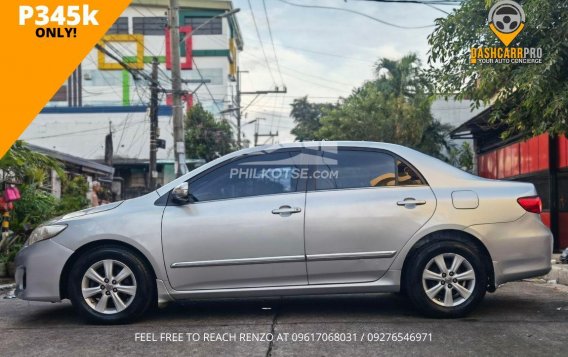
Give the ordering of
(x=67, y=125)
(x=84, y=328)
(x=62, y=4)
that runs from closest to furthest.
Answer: (x=84, y=328) → (x=62, y=4) → (x=67, y=125)

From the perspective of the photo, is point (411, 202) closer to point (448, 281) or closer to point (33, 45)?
point (448, 281)

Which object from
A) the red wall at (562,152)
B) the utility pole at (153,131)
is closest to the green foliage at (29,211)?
the utility pole at (153,131)

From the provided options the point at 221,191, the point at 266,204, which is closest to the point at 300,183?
the point at 266,204

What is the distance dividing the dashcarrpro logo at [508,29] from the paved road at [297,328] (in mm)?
3309

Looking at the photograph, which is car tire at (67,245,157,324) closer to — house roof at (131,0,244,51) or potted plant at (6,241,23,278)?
potted plant at (6,241,23,278)

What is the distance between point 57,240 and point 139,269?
772 mm

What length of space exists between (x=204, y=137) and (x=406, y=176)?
3914 cm

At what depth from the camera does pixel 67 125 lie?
4794 centimetres

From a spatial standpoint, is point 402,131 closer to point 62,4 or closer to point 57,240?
point 62,4

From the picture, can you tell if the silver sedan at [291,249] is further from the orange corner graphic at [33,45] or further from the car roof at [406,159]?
the orange corner graphic at [33,45]

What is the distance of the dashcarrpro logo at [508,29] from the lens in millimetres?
7805

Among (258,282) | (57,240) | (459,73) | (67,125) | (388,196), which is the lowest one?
(258,282)

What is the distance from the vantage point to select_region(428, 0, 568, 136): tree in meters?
7.38

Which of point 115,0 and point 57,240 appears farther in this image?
point 115,0
